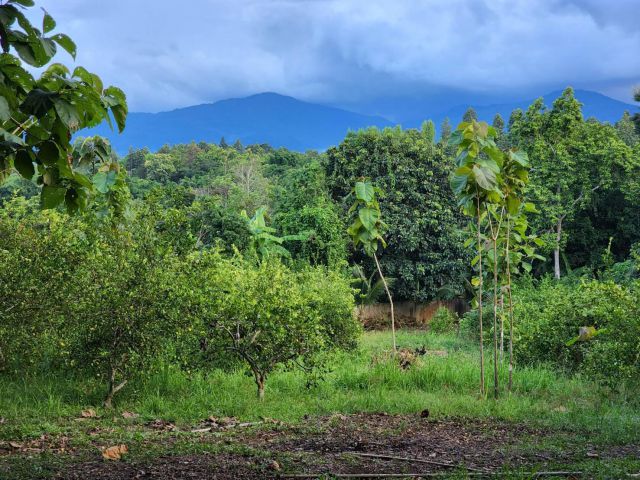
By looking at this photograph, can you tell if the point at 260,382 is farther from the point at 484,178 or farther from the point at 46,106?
the point at 46,106

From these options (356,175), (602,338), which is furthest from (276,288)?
(356,175)

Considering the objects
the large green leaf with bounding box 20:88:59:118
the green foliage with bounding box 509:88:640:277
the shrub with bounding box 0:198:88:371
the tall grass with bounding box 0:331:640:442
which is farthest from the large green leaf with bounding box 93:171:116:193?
→ the green foliage with bounding box 509:88:640:277

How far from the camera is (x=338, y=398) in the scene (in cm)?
736

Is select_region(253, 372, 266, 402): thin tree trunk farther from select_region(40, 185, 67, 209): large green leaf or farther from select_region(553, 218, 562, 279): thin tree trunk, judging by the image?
select_region(553, 218, 562, 279): thin tree trunk

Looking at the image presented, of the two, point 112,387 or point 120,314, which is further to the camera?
point 112,387

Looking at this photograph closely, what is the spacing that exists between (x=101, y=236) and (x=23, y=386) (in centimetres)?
208

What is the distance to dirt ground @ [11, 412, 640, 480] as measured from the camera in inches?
159

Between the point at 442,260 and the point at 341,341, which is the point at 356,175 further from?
→ the point at 341,341

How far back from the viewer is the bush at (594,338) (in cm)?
872

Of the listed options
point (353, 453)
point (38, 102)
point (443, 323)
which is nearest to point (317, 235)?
point (443, 323)

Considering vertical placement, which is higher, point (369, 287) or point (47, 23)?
point (47, 23)

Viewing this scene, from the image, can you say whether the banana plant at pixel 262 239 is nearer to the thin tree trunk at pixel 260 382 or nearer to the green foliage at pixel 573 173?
the green foliage at pixel 573 173

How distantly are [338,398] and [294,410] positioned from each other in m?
0.78

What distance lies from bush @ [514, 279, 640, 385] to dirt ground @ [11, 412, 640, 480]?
3475 mm
